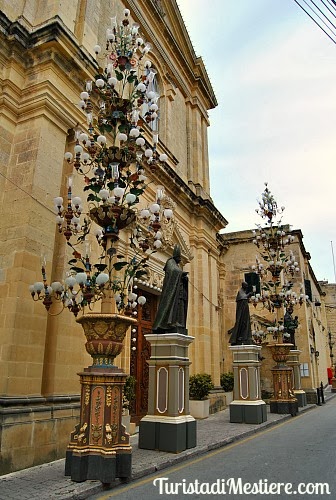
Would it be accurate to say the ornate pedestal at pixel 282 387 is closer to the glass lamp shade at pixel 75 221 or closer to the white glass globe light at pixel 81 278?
the glass lamp shade at pixel 75 221

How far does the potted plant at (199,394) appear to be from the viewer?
12.9 meters

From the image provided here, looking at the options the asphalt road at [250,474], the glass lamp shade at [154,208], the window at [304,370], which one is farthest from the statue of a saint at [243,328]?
the window at [304,370]

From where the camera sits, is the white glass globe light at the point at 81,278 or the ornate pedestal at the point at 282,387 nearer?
the white glass globe light at the point at 81,278

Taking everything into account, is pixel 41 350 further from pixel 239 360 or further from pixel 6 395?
pixel 239 360

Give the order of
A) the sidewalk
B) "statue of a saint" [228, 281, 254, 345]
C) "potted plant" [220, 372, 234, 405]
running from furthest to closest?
"potted plant" [220, 372, 234, 405], "statue of a saint" [228, 281, 254, 345], the sidewalk

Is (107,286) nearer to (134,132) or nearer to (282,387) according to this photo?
(134,132)

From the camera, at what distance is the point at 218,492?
16.1 ft

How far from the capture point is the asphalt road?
15.9 ft

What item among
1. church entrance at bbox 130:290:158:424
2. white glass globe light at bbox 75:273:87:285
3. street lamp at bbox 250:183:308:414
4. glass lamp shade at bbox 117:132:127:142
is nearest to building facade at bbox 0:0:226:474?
church entrance at bbox 130:290:158:424

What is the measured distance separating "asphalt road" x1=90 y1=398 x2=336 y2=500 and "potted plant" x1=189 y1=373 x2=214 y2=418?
14.6 feet

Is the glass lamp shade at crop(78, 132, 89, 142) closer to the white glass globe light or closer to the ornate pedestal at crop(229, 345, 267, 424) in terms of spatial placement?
the white glass globe light

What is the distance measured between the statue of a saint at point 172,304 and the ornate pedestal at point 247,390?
4.41m

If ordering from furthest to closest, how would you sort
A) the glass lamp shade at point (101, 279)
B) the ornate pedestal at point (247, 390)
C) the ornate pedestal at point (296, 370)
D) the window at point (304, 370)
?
the window at point (304, 370)
the ornate pedestal at point (296, 370)
the ornate pedestal at point (247, 390)
the glass lamp shade at point (101, 279)

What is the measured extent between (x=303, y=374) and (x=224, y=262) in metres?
6.99
